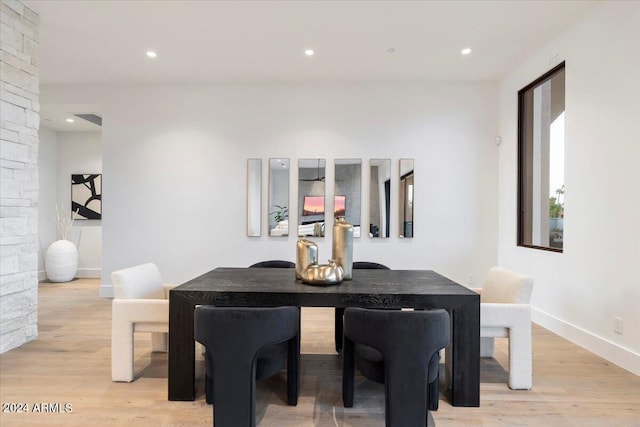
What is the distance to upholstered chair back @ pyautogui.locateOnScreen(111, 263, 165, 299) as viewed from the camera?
232 cm

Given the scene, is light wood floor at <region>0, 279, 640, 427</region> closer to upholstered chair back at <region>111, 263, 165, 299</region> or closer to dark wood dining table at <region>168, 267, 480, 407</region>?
dark wood dining table at <region>168, 267, 480, 407</region>

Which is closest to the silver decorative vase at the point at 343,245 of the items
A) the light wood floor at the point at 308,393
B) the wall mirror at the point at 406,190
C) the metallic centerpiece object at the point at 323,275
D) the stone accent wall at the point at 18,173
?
the metallic centerpiece object at the point at 323,275

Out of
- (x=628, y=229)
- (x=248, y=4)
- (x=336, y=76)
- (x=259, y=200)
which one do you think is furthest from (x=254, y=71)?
(x=628, y=229)

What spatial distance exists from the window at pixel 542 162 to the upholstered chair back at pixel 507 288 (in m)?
1.37

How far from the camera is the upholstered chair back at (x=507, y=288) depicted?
229 cm

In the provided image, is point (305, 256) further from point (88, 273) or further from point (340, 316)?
point (88, 273)

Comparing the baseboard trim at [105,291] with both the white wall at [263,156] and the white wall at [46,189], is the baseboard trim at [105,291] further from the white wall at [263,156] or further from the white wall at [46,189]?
the white wall at [46,189]

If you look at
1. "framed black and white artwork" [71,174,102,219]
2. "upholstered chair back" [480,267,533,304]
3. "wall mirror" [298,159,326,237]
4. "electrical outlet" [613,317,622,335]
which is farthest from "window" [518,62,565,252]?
"framed black and white artwork" [71,174,102,219]

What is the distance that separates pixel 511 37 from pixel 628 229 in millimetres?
2124

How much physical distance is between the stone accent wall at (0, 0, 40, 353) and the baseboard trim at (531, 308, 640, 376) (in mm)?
4890

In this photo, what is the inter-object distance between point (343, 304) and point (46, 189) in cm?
638

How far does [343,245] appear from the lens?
2311 millimetres

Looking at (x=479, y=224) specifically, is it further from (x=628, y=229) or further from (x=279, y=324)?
(x=279, y=324)

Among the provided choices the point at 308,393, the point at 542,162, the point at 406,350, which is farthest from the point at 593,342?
the point at 308,393
